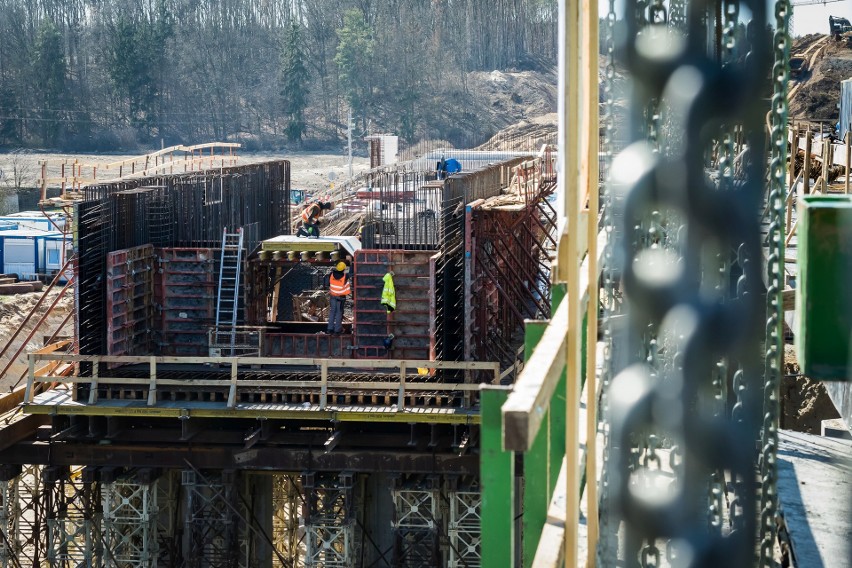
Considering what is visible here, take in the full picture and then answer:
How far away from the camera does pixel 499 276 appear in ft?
71.3

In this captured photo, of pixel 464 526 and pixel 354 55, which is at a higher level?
pixel 354 55

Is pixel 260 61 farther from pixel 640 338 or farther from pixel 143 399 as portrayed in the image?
pixel 640 338

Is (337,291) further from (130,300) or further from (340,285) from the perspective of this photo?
(130,300)

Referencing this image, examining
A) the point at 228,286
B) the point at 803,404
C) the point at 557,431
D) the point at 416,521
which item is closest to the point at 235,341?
the point at 228,286

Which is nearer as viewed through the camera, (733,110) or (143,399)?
(733,110)

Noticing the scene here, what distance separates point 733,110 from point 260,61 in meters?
87.4

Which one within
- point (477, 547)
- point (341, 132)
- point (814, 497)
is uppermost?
point (341, 132)

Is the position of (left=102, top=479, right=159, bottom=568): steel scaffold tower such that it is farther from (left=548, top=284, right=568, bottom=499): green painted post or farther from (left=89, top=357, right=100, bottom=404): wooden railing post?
(left=548, top=284, right=568, bottom=499): green painted post

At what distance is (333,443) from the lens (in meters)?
18.8

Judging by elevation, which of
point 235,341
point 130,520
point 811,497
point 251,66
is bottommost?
point 130,520

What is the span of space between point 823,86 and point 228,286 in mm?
31173

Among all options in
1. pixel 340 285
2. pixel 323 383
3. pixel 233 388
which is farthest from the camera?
pixel 340 285

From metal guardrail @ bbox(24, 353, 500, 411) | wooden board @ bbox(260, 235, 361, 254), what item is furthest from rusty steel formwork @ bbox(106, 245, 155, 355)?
wooden board @ bbox(260, 235, 361, 254)

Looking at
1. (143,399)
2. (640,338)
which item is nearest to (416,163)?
(143,399)
